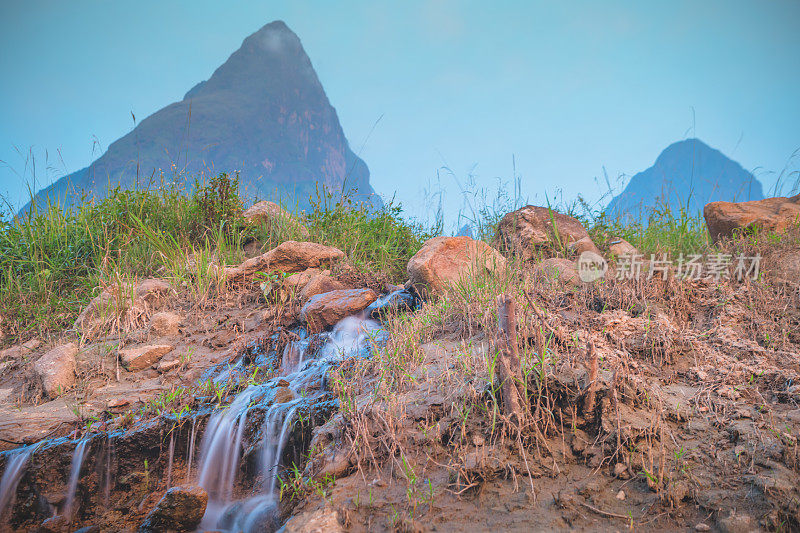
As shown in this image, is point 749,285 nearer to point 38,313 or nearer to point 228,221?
point 228,221

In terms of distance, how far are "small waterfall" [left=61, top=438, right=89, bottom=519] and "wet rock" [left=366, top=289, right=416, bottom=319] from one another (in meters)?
3.19

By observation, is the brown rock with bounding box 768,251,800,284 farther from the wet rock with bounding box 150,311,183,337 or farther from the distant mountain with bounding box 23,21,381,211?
the distant mountain with bounding box 23,21,381,211

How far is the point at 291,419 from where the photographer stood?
3213 millimetres

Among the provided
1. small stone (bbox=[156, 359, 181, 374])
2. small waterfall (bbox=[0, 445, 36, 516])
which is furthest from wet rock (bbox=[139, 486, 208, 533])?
small stone (bbox=[156, 359, 181, 374])

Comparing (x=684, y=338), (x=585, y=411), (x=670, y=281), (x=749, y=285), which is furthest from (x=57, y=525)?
(x=749, y=285)

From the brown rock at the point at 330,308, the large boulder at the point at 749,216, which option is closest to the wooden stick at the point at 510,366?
the brown rock at the point at 330,308

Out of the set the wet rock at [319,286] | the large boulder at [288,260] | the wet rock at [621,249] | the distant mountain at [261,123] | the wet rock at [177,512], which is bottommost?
the wet rock at [177,512]

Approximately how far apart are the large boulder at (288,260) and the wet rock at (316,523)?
182 inches

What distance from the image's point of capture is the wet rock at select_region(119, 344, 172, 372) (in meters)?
4.59

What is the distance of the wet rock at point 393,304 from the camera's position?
5.66 metres

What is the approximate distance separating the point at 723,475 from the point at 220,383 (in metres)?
3.95

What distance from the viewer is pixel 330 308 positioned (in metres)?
5.39

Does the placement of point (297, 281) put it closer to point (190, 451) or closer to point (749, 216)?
point (190, 451)

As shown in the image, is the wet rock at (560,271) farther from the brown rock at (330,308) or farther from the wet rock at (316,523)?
the wet rock at (316,523)
